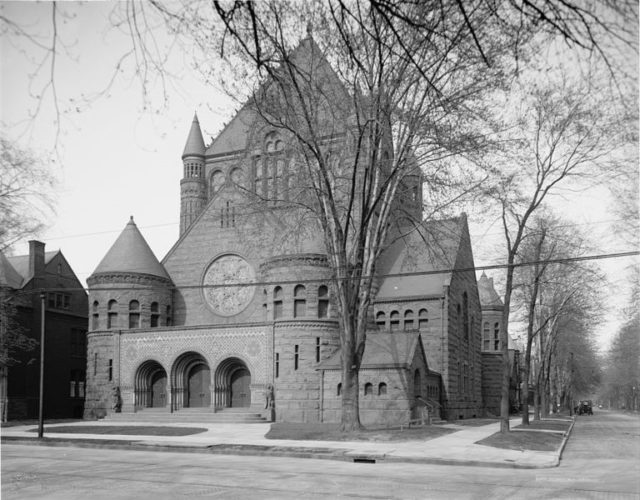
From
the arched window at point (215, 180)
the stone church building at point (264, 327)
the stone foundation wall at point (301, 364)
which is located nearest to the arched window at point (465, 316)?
the stone church building at point (264, 327)

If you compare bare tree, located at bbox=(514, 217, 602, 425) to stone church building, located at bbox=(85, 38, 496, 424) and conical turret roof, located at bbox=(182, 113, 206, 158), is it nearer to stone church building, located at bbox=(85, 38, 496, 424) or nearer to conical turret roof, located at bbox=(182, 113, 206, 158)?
stone church building, located at bbox=(85, 38, 496, 424)

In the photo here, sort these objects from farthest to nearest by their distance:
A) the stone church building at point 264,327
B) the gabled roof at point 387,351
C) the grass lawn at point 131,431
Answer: the stone church building at point 264,327 → the gabled roof at point 387,351 → the grass lawn at point 131,431

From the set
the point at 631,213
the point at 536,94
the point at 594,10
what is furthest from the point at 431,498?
the point at 631,213

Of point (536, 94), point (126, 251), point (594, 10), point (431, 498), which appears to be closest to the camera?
point (594, 10)

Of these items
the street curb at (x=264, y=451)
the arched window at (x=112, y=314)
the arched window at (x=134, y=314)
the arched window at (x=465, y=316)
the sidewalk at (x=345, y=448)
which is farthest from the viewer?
the arched window at (x=465, y=316)

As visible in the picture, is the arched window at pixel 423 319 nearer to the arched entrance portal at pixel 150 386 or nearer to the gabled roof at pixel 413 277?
the gabled roof at pixel 413 277

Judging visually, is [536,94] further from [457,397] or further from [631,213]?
[457,397]

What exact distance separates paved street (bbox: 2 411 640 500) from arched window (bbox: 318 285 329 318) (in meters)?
18.7

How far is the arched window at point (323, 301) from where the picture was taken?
39.6 m

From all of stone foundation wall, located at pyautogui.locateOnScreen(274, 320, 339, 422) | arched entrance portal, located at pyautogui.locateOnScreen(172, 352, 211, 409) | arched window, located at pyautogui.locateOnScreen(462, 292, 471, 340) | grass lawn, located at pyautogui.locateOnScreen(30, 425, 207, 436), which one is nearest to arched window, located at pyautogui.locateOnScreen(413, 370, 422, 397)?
stone foundation wall, located at pyautogui.locateOnScreen(274, 320, 339, 422)

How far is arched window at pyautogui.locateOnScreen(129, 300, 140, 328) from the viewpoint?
44.9 metres

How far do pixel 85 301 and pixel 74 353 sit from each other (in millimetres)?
4310

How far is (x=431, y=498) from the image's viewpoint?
1268 centimetres

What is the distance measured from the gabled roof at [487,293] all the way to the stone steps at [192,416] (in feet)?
97.4
